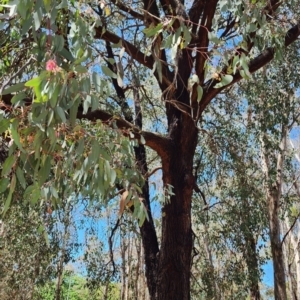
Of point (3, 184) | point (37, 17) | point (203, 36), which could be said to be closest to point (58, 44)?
point (37, 17)

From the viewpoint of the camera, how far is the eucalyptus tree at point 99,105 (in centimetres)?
146

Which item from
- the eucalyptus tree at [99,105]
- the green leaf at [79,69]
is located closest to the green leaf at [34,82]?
the eucalyptus tree at [99,105]

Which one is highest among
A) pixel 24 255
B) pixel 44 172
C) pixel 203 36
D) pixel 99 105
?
pixel 203 36

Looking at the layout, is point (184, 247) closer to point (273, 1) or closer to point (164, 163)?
point (164, 163)

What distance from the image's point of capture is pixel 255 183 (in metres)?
6.95

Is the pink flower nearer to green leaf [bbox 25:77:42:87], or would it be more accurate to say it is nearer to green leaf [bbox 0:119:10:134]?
green leaf [bbox 25:77:42:87]

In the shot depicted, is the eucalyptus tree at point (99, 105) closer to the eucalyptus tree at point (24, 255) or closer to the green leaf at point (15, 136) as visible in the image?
the green leaf at point (15, 136)

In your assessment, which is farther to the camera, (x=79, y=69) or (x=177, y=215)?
(x=177, y=215)

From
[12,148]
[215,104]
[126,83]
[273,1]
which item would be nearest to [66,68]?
[12,148]

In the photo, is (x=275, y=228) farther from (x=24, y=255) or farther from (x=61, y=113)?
(x=61, y=113)

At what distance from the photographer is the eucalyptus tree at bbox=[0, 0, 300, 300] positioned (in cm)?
146

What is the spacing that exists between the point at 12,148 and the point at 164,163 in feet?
8.02

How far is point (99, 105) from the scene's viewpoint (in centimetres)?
264

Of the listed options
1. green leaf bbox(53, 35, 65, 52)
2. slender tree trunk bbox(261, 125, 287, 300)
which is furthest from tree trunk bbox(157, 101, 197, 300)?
slender tree trunk bbox(261, 125, 287, 300)
